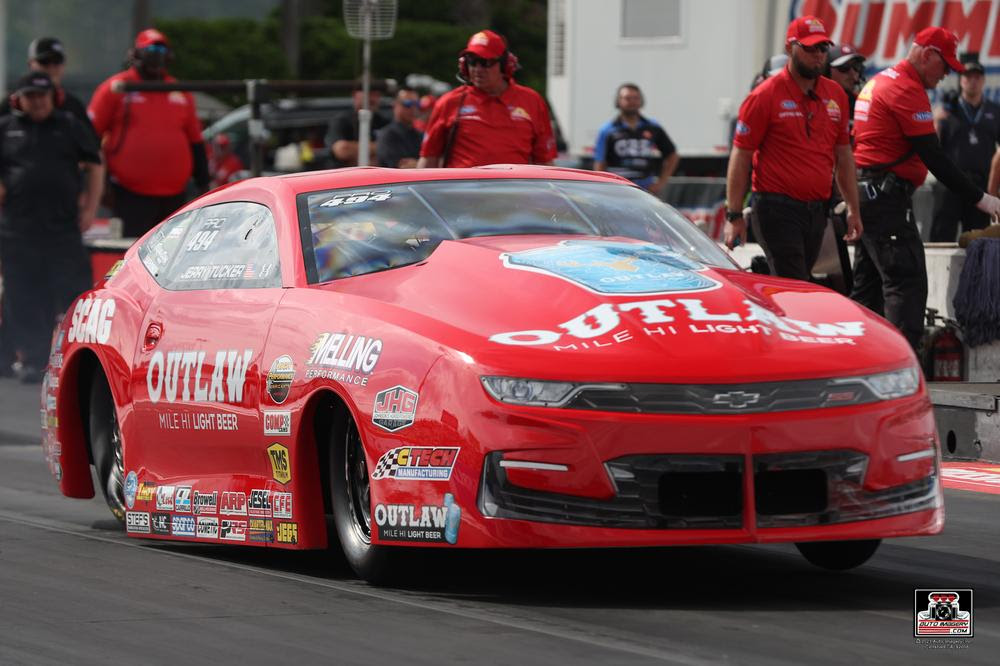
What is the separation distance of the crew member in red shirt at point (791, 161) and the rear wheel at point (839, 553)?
148 inches

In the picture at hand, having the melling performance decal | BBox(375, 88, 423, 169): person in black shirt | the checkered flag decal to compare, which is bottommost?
BBox(375, 88, 423, 169): person in black shirt

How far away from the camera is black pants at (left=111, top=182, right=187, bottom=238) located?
1622 centimetres

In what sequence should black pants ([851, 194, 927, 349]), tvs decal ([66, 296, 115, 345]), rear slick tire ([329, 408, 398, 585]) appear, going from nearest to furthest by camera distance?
rear slick tire ([329, 408, 398, 585]), tvs decal ([66, 296, 115, 345]), black pants ([851, 194, 927, 349])

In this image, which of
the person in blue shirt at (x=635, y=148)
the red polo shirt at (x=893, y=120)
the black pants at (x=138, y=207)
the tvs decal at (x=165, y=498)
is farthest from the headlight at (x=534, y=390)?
the person in blue shirt at (x=635, y=148)

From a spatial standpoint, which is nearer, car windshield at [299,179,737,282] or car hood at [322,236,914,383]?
car hood at [322,236,914,383]

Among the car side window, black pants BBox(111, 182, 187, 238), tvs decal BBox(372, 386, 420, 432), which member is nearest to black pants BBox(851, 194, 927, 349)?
the car side window

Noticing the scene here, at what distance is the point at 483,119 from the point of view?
464 inches

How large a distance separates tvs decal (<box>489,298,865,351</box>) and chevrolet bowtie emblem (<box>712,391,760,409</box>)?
0.87 ft

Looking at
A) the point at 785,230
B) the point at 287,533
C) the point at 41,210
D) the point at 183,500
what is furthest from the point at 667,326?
the point at 41,210

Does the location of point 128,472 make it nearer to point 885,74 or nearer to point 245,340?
point 245,340

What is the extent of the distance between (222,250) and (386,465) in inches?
65.4

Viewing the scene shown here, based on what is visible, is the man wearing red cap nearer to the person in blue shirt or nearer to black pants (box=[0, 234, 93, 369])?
black pants (box=[0, 234, 93, 369])

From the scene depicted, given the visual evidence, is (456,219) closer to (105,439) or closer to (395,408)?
(395,408)

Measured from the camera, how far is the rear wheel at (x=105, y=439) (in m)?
8.19
